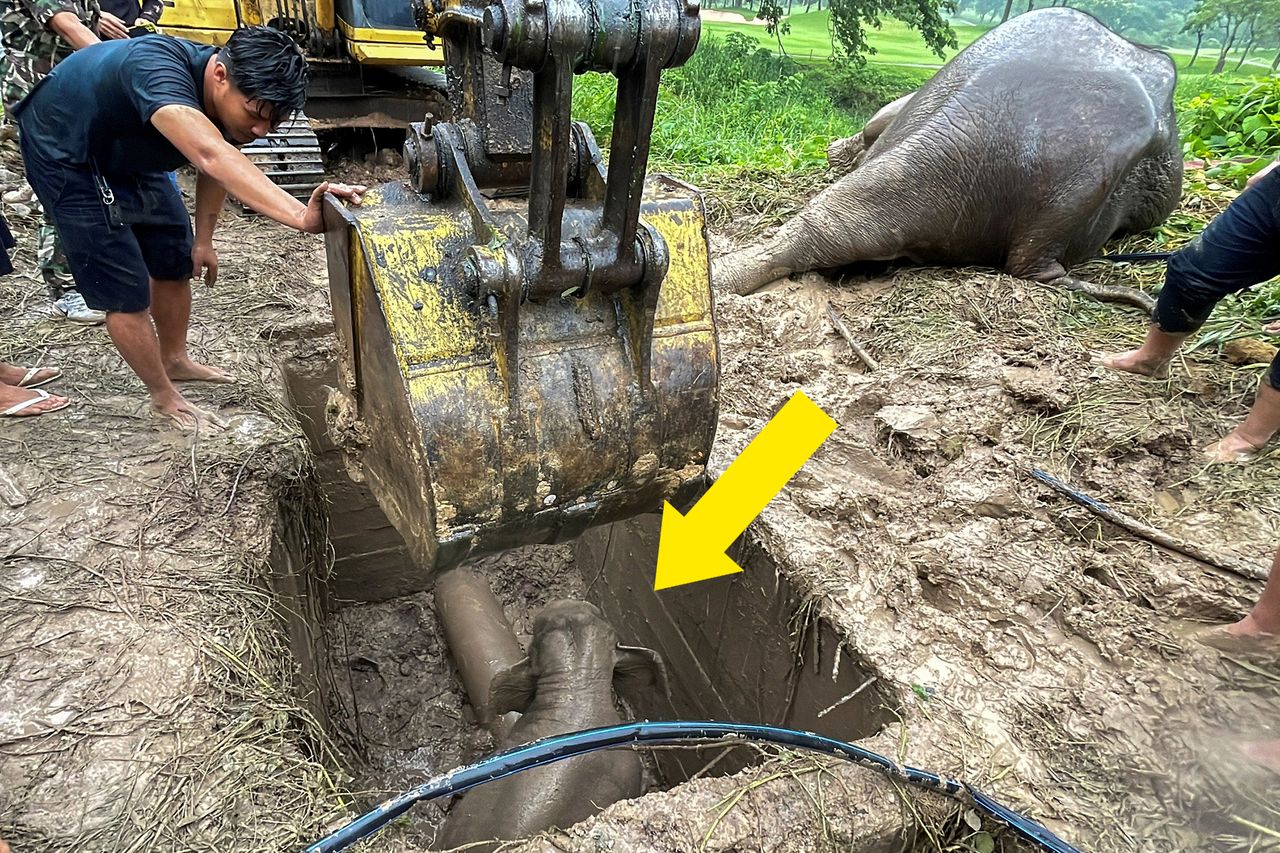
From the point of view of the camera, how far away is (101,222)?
272 cm

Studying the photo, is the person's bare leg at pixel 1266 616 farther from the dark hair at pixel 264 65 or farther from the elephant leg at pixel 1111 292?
the dark hair at pixel 264 65

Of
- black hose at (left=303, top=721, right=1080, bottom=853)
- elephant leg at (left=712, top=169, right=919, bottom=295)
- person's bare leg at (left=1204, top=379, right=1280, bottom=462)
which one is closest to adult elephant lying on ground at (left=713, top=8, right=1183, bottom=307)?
elephant leg at (left=712, top=169, right=919, bottom=295)

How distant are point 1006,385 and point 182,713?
11.4ft

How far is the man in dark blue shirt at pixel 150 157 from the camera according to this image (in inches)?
87.8

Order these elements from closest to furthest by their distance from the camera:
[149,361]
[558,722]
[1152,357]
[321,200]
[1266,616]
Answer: [321,200], [1266,616], [558,722], [149,361], [1152,357]

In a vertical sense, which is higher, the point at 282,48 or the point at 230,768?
the point at 282,48

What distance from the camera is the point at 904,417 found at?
351 centimetres

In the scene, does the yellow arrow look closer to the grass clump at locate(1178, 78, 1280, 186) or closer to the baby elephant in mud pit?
the baby elephant in mud pit

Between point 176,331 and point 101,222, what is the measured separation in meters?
0.69

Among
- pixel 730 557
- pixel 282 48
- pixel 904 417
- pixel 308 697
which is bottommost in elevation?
pixel 308 697

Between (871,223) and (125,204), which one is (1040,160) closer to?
(871,223)

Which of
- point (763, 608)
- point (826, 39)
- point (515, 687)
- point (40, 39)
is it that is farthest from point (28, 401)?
point (826, 39)

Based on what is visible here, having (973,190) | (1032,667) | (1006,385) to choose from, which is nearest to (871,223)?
(973,190)

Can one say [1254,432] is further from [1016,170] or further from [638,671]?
[638,671]
